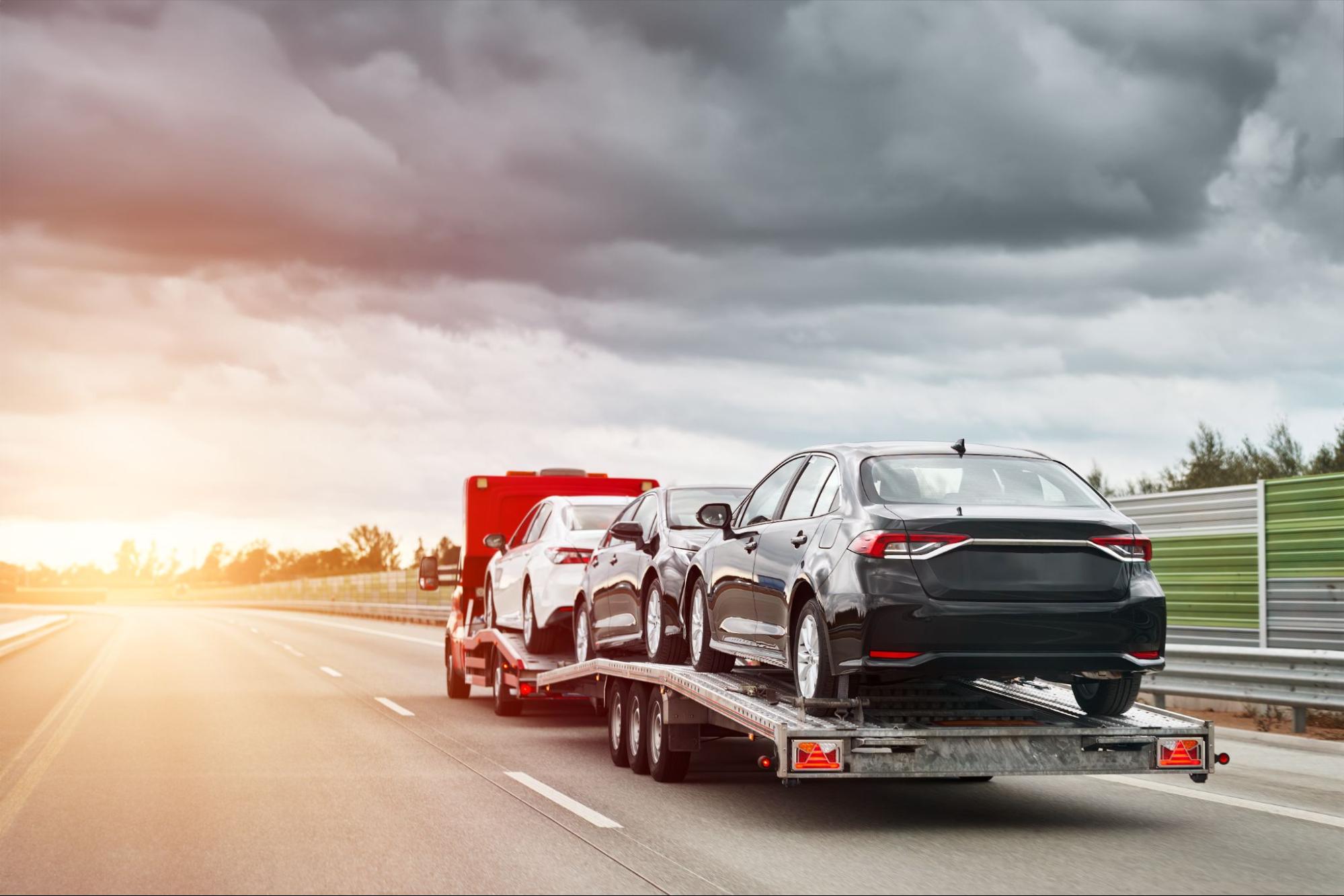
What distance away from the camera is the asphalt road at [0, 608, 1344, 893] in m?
7.16

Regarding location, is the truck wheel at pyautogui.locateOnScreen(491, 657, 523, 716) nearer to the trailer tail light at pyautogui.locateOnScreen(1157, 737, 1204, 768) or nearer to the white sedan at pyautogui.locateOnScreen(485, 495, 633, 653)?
the white sedan at pyautogui.locateOnScreen(485, 495, 633, 653)

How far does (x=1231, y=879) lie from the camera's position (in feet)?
23.0

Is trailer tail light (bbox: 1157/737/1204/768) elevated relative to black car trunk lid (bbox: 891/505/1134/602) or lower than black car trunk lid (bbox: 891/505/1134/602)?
lower

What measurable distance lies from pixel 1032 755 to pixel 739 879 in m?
2.06

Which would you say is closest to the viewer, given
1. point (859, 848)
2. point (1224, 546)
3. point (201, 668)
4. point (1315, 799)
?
point (859, 848)

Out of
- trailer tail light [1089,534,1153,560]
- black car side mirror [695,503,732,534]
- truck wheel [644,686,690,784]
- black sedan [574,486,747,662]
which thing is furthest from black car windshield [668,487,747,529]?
trailer tail light [1089,534,1153,560]

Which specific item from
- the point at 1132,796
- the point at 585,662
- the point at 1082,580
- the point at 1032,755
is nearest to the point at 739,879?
the point at 1032,755

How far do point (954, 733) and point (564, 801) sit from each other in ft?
9.23

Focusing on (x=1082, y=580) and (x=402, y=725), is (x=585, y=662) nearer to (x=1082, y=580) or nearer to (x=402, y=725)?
(x=402, y=725)

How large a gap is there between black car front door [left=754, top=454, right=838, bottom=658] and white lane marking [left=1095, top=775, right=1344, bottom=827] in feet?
9.93

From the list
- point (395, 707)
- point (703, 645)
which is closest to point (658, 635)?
point (703, 645)

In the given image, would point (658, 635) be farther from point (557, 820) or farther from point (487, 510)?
point (487, 510)

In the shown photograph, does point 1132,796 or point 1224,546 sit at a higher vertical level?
point 1224,546

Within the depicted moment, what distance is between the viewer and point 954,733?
8148mm
